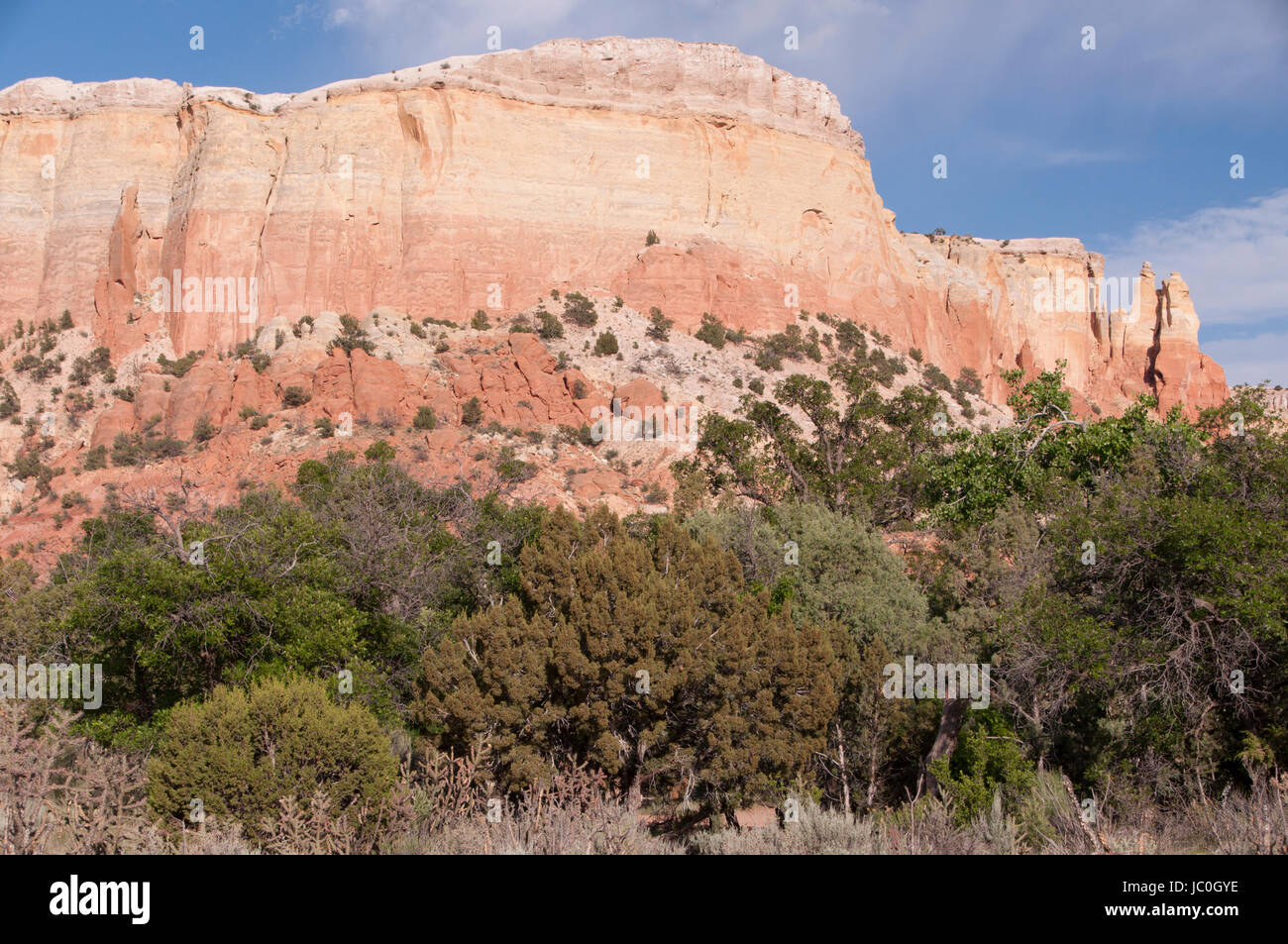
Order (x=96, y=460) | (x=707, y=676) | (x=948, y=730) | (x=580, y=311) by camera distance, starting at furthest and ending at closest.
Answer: (x=580, y=311) < (x=96, y=460) < (x=948, y=730) < (x=707, y=676)

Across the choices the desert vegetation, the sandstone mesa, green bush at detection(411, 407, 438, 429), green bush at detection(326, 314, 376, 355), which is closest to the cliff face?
the sandstone mesa

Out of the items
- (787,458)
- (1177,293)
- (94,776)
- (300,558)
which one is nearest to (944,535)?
(787,458)

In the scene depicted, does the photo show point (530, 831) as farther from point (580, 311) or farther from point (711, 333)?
point (711, 333)

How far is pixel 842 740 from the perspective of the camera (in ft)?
45.9

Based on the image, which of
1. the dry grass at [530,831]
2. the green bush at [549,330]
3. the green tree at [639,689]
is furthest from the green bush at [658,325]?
the dry grass at [530,831]

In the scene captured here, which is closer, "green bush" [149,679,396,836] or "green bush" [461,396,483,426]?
"green bush" [149,679,396,836]

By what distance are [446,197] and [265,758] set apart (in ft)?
126

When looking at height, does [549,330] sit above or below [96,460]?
above

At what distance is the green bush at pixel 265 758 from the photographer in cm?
918

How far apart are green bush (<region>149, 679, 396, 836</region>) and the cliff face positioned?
112 feet

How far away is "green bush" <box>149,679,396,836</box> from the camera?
9.18 m

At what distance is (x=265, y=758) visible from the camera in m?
9.52

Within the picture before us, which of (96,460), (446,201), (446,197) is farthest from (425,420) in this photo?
(446,197)

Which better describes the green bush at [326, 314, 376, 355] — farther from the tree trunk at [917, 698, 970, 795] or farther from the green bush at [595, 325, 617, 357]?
the tree trunk at [917, 698, 970, 795]
